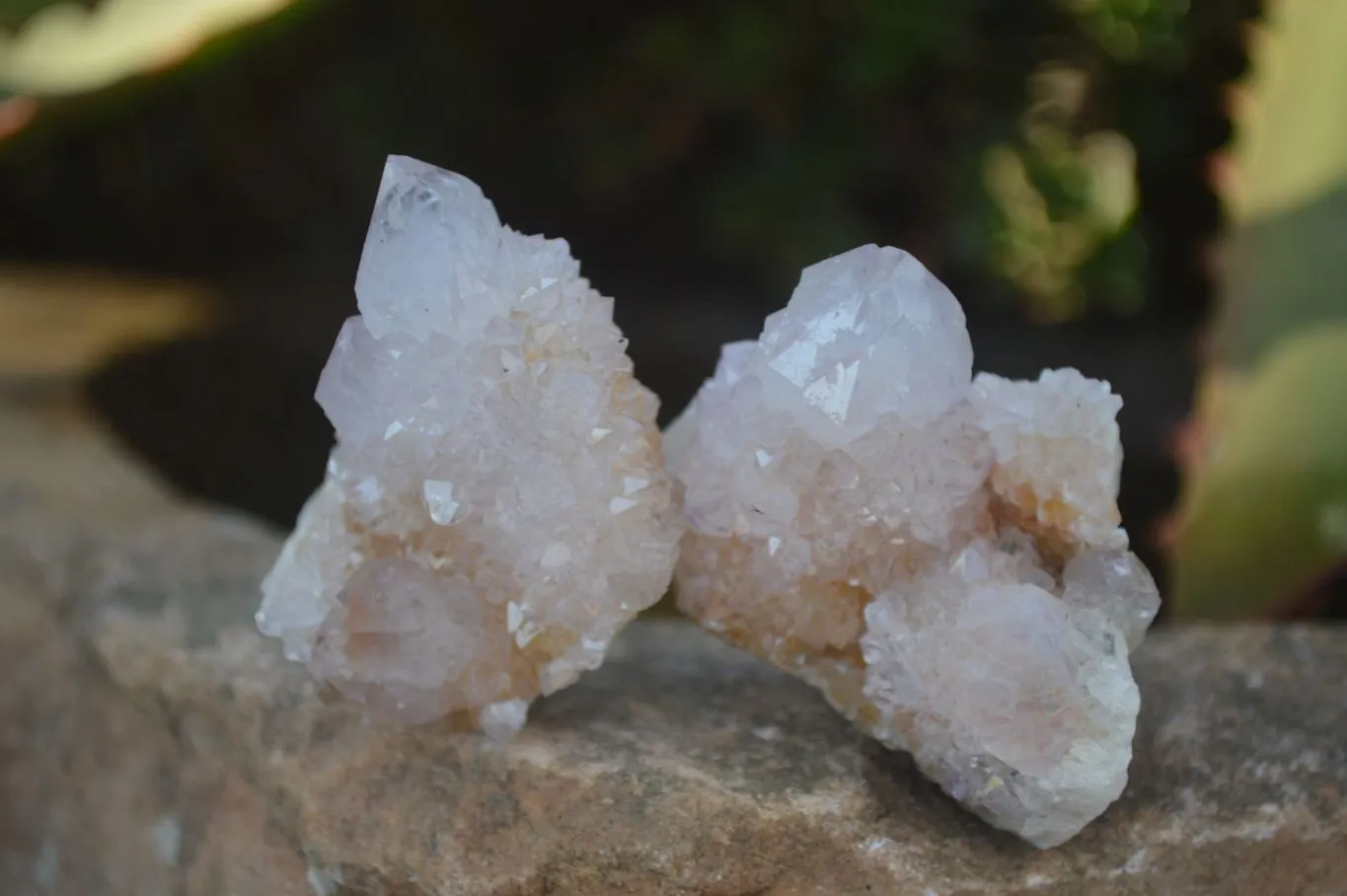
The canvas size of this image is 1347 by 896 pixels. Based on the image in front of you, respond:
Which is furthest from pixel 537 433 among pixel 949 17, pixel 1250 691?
pixel 949 17

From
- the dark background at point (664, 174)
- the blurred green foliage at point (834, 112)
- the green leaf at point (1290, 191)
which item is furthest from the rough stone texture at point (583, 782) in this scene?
the blurred green foliage at point (834, 112)

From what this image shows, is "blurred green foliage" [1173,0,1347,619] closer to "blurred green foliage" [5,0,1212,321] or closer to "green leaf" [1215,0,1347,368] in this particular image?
"green leaf" [1215,0,1347,368]

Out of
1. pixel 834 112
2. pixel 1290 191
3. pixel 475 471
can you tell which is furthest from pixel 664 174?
pixel 475 471

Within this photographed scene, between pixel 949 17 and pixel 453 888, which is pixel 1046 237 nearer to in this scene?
pixel 949 17

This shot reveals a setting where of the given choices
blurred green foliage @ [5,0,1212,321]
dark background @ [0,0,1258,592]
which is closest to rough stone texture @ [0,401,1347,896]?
dark background @ [0,0,1258,592]

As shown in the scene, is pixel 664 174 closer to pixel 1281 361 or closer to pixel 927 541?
pixel 1281 361

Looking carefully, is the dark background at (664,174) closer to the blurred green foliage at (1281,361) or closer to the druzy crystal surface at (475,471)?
the blurred green foliage at (1281,361)
